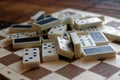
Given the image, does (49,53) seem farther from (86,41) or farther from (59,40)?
(86,41)

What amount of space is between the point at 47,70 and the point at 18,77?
12 centimetres

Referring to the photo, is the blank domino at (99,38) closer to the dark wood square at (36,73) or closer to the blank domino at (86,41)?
the blank domino at (86,41)

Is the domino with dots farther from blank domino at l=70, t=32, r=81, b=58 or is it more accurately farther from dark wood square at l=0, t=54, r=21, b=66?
dark wood square at l=0, t=54, r=21, b=66

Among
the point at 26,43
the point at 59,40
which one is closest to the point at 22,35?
the point at 26,43

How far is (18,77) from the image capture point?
2.83 feet

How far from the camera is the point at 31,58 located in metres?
0.94

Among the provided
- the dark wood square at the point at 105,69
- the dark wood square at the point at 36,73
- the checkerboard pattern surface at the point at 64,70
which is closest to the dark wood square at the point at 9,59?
the checkerboard pattern surface at the point at 64,70

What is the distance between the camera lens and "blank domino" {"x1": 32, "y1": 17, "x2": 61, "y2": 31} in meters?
1.14

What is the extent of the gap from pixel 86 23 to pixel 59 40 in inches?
9.7

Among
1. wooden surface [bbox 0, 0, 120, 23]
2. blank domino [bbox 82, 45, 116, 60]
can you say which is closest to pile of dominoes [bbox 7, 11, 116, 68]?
blank domino [bbox 82, 45, 116, 60]

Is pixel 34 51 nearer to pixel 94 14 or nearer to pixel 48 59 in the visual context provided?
pixel 48 59

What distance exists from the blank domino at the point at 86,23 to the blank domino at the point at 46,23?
0.10 metres

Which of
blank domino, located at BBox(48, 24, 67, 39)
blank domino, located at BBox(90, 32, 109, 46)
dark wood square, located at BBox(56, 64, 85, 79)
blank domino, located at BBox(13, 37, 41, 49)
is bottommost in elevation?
dark wood square, located at BBox(56, 64, 85, 79)

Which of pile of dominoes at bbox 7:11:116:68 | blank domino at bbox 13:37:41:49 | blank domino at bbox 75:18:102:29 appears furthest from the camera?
blank domino at bbox 75:18:102:29
